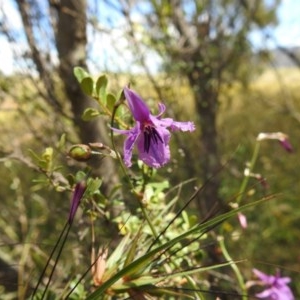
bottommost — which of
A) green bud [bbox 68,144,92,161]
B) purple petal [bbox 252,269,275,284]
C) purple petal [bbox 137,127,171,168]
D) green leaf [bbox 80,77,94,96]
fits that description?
green bud [bbox 68,144,92,161]

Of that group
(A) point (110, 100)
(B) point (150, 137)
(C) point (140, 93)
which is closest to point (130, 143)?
(B) point (150, 137)

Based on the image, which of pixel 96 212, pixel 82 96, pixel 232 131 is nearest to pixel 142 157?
pixel 96 212

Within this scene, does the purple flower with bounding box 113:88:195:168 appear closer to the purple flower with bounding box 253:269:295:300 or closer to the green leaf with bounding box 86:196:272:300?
the green leaf with bounding box 86:196:272:300

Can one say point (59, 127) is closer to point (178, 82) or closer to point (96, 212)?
point (178, 82)

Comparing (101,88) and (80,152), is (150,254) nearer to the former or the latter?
(80,152)

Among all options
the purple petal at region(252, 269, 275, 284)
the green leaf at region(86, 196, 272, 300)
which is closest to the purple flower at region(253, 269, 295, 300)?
the purple petal at region(252, 269, 275, 284)
